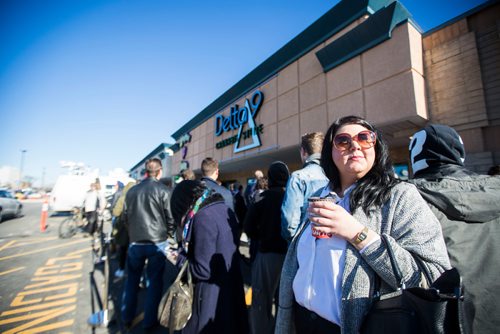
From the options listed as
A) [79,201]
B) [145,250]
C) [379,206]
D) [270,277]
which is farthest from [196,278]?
[79,201]

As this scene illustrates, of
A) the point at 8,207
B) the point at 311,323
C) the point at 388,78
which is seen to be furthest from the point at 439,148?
the point at 8,207

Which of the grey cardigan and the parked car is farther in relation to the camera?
the parked car

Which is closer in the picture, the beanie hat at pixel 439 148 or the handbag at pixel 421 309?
the handbag at pixel 421 309

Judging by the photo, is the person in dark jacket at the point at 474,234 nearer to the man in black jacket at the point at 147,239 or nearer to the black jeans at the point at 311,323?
the black jeans at the point at 311,323

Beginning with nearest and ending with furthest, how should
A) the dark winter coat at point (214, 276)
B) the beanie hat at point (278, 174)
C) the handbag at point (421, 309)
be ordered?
the handbag at point (421, 309)
the dark winter coat at point (214, 276)
the beanie hat at point (278, 174)

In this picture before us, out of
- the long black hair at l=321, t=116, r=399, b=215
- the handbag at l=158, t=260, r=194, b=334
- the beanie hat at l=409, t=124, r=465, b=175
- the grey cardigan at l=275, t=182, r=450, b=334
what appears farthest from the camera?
the handbag at l=158, t=260, r=194, b=334

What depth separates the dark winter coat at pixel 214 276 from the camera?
82.9 inches

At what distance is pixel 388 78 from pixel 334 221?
7.51 metres

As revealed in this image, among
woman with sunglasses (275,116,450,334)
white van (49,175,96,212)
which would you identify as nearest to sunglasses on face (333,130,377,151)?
woman with sunglasses (275,116,450,334)

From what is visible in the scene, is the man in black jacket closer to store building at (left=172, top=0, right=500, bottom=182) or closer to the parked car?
store building at (left=172, top=0, right=500, bottom=182)

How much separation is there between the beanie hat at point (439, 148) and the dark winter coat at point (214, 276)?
1.90 m

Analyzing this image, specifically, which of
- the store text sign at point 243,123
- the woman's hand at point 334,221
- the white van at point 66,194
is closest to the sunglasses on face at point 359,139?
the woman's hand at point 334,221

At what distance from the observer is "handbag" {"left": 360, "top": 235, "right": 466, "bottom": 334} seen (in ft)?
2.22

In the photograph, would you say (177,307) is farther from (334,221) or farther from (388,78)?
(388,78)
